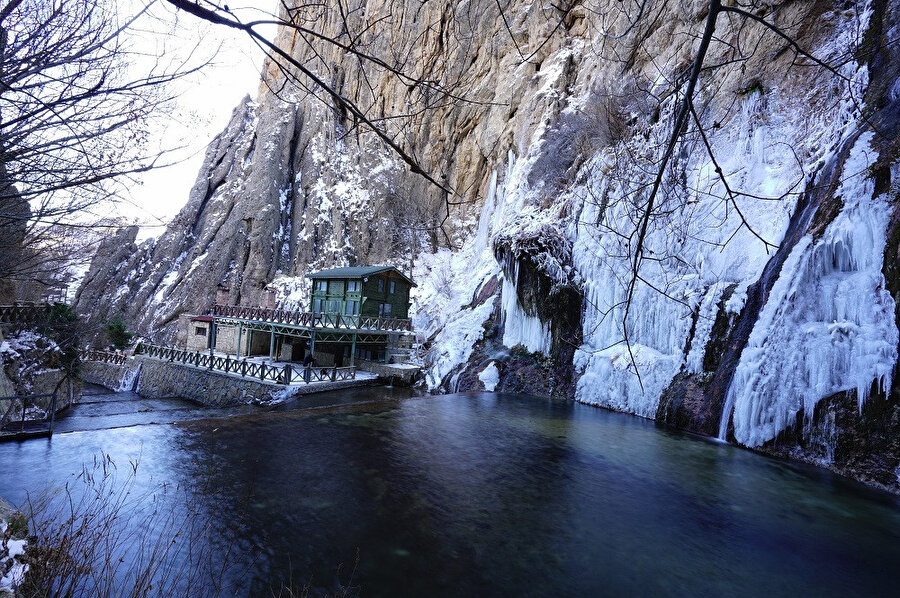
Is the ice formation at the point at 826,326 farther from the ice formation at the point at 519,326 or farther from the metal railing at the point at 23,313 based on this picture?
the metal railing at the point at 23,313

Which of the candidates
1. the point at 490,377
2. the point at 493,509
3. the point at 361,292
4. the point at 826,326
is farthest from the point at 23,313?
the point at 826,326

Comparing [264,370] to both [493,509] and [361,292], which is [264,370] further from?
[493,509]

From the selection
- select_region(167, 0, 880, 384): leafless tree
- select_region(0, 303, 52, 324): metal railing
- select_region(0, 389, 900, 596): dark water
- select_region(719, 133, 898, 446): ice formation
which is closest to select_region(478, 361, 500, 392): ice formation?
select_region(167, 0, 880, 384): leafless tree

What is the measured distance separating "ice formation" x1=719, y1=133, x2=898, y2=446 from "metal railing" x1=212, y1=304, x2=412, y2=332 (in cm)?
1703

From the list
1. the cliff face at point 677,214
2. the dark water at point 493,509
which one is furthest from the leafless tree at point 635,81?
the dark water at point 493,509

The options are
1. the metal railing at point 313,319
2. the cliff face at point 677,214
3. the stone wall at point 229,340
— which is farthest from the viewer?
the stone wall at point 229,340

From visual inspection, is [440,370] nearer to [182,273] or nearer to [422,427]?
[422,427]

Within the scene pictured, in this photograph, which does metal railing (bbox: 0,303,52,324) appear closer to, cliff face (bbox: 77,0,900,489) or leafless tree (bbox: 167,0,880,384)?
cliff face (bbox: 77,0,900,489)

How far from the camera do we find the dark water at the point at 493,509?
3.98m

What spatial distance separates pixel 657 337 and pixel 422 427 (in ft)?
24.7

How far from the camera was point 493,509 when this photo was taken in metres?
5.24

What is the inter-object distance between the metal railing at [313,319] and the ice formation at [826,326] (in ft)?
55.9

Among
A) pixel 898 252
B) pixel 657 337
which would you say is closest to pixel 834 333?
pixel 898 252

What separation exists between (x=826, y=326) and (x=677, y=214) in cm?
665
